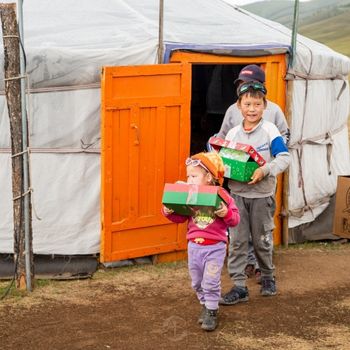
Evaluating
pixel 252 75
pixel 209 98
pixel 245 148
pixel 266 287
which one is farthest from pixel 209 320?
pixel 209 98

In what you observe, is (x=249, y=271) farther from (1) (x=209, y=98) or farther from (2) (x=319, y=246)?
(1) (x=209, y=98)

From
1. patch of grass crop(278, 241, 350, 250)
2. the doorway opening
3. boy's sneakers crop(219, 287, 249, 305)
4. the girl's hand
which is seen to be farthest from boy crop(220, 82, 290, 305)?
the doorway opening

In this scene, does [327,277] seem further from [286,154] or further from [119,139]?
[119,139]

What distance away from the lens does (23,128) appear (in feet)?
15.3

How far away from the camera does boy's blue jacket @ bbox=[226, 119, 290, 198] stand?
441 cm

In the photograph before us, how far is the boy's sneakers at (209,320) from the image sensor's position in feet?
13.7

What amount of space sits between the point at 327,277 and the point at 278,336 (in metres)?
1.37

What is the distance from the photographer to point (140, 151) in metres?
5.31

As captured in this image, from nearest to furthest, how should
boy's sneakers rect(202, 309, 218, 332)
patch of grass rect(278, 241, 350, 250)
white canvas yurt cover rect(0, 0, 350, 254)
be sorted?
boy's sneakers rect(202, 309, 218, 332), white canvas yurt cover rect(0, 0, 350, 254), patch of grass rect(278, 241, 350, 250)

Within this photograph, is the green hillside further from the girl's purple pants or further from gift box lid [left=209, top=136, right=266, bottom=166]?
the girl's purple pants

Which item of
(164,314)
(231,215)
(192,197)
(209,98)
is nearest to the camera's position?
(192,197)

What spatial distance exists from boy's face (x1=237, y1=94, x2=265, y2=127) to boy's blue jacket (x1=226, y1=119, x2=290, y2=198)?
82 millimetres

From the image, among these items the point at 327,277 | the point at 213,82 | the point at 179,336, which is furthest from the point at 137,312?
the point at 213,82

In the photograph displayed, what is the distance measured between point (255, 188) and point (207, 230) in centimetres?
64
